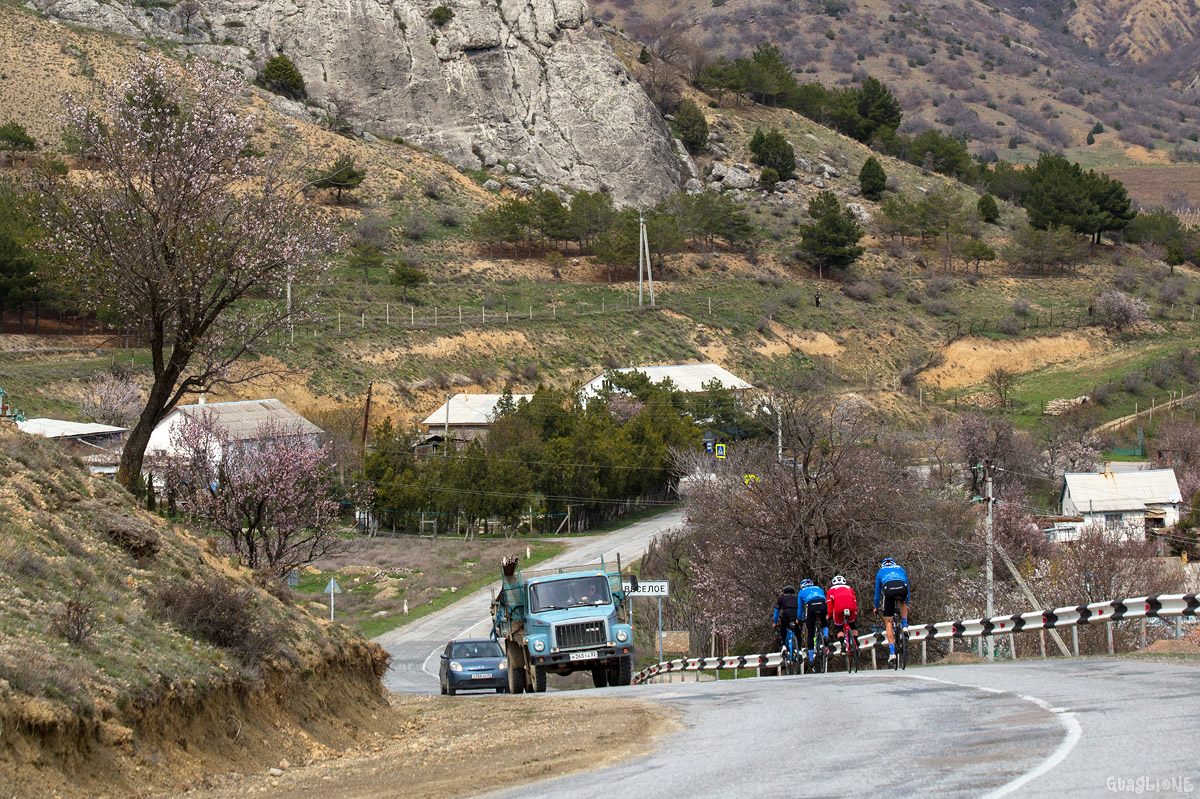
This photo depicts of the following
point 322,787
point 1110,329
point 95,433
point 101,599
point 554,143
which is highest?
point 554,143

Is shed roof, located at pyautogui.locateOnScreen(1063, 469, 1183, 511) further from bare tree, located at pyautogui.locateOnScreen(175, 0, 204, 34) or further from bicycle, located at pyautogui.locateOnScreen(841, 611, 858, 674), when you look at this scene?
bare tree, located at pyautogui.locateOnScreen(175, 0, 204, 34)

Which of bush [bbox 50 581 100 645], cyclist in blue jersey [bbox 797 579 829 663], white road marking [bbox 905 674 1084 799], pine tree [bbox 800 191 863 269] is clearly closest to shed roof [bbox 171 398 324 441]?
cyclist in blue jersey [bbox 797 579 829 663]

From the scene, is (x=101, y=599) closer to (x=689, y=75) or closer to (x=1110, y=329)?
(x=1110, y=329)

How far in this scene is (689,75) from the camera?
480 feet

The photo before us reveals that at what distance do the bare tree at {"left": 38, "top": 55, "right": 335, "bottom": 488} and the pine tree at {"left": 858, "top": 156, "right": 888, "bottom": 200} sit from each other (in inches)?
4154

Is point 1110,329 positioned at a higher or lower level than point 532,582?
higher

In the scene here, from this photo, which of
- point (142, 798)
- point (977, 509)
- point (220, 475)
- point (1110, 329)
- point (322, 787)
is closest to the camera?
point (142, 798)

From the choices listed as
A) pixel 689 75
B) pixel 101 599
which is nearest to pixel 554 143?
pixel 689 75

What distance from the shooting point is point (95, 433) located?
52.8m

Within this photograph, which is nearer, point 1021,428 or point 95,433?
point 95,433

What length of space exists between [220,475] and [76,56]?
78.7 meters

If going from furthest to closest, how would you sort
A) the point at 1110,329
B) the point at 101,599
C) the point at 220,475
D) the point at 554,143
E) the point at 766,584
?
1. the point at 554,143
2. the point at 1110,329
3. the point at 220,475
4. the point at 766,584
5. the point at 101,599

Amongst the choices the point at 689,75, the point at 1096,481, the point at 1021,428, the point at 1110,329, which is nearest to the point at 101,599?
the point at 1096,481

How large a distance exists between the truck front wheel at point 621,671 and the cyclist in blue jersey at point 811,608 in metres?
4.91
